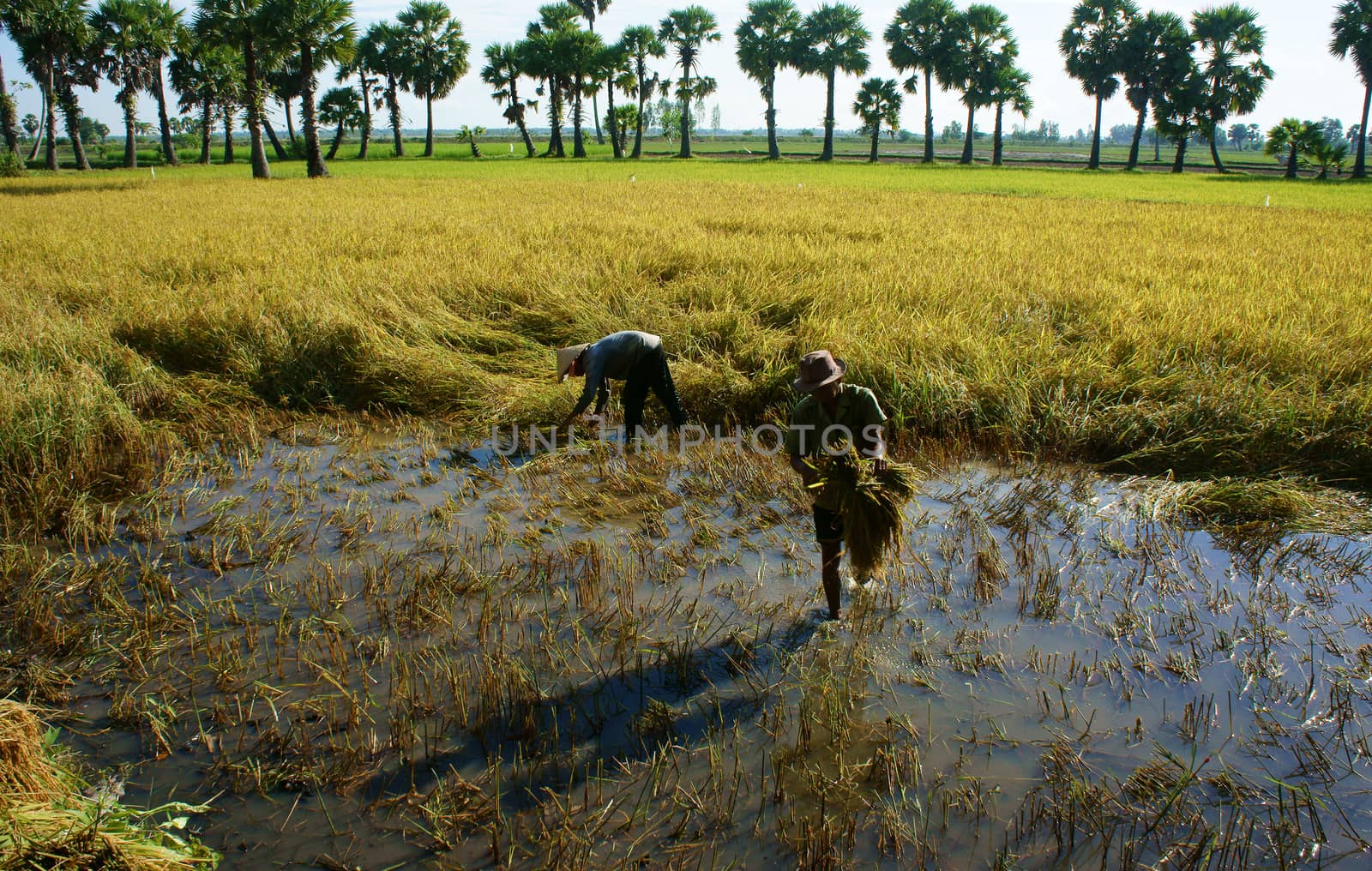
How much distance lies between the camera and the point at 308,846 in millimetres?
2262

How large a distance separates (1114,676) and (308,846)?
267 centimetres

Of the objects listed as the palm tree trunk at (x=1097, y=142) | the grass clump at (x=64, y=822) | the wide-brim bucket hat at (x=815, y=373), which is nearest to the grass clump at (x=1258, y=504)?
the wide-brim bucket hat at (x=815, y=373)

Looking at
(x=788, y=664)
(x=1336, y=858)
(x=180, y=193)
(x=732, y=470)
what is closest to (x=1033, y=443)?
(x=732, y=470)

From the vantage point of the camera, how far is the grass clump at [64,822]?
196 centimetres

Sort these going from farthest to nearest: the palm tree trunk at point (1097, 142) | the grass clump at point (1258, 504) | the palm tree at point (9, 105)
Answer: the palm tree trunk at point (1097, 142)
the palm tree at point (9, 105)
the grass clump at point (1258, 504)

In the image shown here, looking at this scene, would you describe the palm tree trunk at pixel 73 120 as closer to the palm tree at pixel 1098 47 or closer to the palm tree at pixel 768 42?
the palm tree at pixel 768 42

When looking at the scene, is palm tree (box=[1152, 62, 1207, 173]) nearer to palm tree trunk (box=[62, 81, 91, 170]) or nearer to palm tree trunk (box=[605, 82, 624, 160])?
palm tree trunk (box=[605, 82, 624, 160])

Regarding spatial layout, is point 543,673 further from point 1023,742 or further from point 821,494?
point 1023,742

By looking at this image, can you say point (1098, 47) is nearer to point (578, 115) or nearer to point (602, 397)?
point (578, 115)

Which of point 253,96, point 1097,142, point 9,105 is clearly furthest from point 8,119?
point 1097,142

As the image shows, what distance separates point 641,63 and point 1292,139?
3408 centimetres

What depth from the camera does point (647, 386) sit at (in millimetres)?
5465

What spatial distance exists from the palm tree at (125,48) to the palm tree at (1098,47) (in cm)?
4656

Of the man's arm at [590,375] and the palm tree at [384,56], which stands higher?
the palm tree at [384,56]
